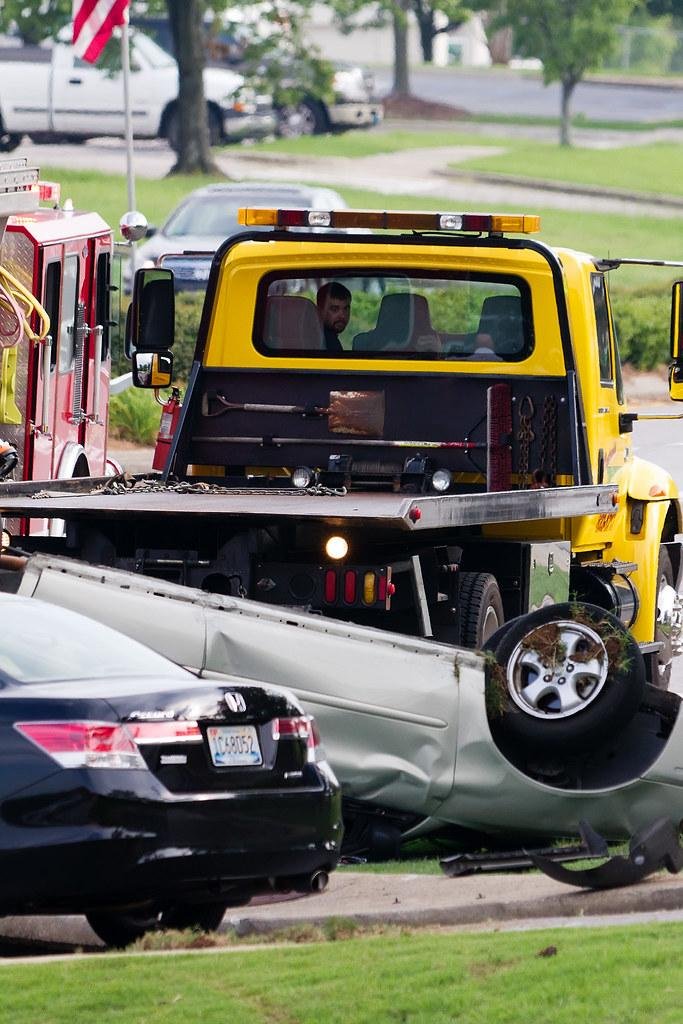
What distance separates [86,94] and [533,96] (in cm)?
2895

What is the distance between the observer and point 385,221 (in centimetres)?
1186

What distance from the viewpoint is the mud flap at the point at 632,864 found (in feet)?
28.2

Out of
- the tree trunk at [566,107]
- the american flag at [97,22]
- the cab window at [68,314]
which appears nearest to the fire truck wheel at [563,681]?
the cab window at [68,314]

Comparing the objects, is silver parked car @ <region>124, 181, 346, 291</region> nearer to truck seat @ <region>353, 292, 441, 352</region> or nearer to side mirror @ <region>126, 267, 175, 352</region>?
side mirror @ <region>126, 267, 175, 352</region>

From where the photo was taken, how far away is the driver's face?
1231 centimetres

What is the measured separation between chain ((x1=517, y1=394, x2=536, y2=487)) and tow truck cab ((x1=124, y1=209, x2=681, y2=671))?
1 cm

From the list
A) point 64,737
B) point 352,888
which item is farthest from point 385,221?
point 64,737

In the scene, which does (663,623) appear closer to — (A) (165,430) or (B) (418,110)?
(A) (165,430)

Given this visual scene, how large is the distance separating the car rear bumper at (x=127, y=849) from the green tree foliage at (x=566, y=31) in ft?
158

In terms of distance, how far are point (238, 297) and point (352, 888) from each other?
457cm

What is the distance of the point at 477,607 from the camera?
35.9 ft

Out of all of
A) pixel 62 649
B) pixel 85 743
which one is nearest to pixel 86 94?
pixel 62 649

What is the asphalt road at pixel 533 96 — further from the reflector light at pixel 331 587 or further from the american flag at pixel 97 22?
the reflector light at pixel 331 587

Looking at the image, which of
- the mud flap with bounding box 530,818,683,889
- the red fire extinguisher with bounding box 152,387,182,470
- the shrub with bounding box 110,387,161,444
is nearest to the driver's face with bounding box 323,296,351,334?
the red fire extinguisher with bounding box 152,387,182,470
